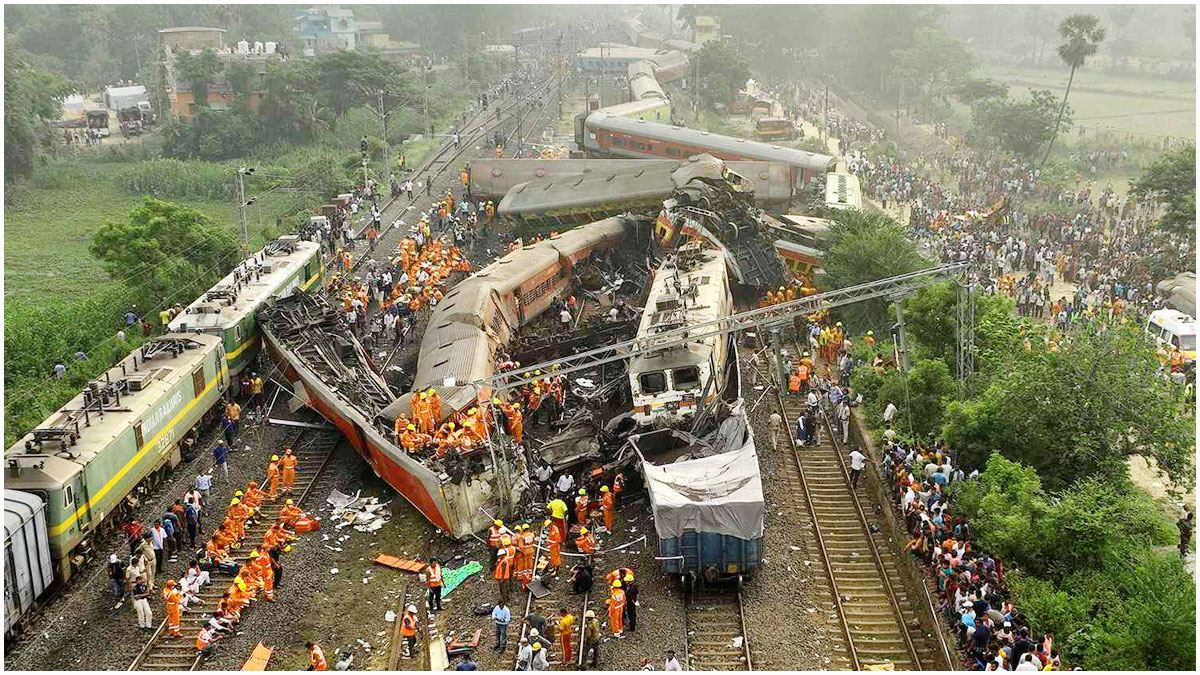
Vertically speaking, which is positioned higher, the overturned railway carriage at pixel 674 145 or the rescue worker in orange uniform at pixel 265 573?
the overturned railway carriage at pixel 674 145

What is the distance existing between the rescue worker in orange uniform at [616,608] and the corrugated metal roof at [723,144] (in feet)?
112

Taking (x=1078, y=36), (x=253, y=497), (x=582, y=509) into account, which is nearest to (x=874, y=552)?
(x=582, y=509)

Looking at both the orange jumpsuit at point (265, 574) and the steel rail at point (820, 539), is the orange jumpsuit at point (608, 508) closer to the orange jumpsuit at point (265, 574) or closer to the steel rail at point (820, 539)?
the steel rail at point (820, 539)

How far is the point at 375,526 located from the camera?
21266 millimetres

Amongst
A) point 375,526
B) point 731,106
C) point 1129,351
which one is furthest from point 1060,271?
point 731,106

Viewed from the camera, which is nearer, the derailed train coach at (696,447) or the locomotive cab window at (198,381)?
the derailed train coach at (696,447)

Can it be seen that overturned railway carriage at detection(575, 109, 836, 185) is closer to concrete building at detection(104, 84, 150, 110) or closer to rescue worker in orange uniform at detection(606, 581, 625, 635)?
rescue worker in orange uniform at detection(606, 581, 625, 635)

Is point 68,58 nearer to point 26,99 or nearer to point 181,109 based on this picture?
point 181,109

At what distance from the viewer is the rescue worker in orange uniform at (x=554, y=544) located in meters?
19.2

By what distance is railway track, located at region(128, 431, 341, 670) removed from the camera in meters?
16.8

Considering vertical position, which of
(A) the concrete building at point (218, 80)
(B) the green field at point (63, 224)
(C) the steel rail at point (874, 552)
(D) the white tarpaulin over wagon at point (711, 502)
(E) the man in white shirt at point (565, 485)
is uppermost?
(A) the concrete building at point (218, 80)

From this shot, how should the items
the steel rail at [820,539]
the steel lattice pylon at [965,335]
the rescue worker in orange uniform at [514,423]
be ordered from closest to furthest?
the steel rail at [820,539] → the rescue worker in orange uniform at [514,423] → the steel lattice pylon at [965,335]

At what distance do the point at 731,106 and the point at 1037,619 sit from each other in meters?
69.4

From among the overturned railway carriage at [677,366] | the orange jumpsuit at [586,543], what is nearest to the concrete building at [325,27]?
the overturned railway carriage at [677,366]
